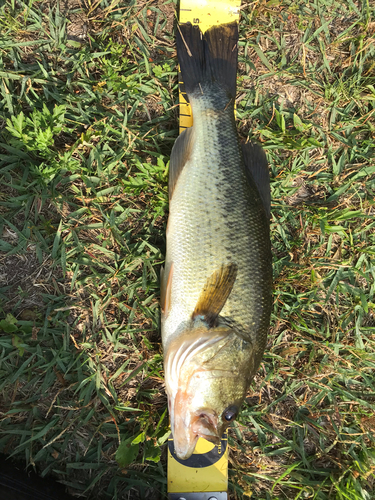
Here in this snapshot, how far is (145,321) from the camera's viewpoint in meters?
2.63

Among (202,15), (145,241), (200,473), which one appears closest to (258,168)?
(145,241)

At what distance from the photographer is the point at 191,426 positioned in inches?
77.9

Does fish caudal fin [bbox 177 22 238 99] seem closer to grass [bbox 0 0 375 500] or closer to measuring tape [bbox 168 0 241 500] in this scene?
grass [bbox 0 0 375 500]

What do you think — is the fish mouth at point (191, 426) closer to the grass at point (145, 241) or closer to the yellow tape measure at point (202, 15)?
the grass at point (145, 241)

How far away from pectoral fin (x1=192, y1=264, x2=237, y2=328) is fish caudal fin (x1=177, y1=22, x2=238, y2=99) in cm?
149

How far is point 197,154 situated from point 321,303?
173 centimetres

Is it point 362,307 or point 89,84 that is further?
point 362,307

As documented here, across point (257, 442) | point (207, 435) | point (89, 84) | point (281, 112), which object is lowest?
point (257, 442)

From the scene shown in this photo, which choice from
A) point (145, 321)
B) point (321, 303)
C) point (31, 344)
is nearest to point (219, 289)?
point (145, 321)

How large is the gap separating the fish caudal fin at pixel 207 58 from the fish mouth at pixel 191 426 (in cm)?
236

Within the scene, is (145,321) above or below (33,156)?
below

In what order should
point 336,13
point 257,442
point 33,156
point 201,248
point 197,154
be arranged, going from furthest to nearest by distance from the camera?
point 336,13 < point 257,442 < point 33,156 < point 197,154 < point 201,248

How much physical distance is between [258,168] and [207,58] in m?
1.03

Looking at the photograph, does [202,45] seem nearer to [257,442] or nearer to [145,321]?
[145,321]
